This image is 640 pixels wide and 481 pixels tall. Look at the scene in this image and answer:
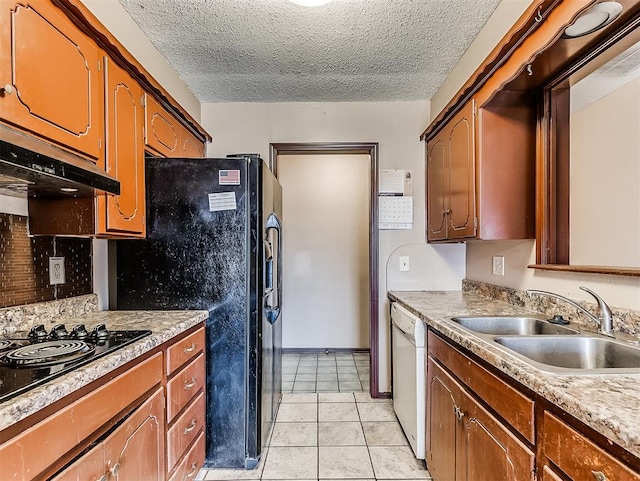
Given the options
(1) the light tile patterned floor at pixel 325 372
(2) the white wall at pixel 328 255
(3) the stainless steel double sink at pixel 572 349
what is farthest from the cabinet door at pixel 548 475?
(2) the white wall at pixel 328 255

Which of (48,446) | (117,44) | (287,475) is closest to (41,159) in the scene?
(48,446)

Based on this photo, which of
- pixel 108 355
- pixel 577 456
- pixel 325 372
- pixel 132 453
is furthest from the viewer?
pixel 325 372

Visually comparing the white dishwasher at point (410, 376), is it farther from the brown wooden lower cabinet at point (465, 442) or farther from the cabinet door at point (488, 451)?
the cabinet door at point (488, 451)

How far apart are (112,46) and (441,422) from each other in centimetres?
211

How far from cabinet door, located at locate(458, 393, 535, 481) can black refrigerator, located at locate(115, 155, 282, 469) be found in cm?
106

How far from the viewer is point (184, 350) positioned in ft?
5.47

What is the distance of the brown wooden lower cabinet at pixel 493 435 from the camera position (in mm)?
778

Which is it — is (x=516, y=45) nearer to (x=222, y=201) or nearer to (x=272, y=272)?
(x=222, y=201)

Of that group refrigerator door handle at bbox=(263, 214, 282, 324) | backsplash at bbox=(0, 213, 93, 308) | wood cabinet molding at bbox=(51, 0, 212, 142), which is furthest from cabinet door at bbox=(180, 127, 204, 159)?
backsplash at bbox=(0, 213, 93, 308)

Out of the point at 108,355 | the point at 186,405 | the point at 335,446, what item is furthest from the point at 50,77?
the point at 335,446

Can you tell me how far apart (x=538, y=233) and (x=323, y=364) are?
2581 millimetres

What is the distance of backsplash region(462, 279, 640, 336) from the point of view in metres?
1.30

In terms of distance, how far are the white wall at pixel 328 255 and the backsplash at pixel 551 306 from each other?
168 cm

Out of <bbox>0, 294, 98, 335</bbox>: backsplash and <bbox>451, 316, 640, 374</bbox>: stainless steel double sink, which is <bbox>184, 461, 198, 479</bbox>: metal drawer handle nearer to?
<bbox>0, 294, 98, 335</bbox>: backsplash
